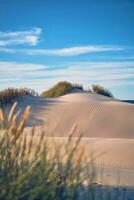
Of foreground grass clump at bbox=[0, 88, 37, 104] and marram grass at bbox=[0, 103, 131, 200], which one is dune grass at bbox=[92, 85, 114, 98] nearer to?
foreground grass clump at bbox=[0, 88, 37, 104]

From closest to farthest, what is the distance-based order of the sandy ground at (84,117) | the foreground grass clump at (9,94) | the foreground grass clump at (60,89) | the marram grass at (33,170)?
1. the marram grass at (33,170)
2. the sandy ground at (84,117)
3. the foreground grass clump at (9,94)
4. the foreground grass clump at (60,89)

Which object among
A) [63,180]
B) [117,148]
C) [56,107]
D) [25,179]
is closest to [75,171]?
[63,180]

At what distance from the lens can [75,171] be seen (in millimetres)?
5500

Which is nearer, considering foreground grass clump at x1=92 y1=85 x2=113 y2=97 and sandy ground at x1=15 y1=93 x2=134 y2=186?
sandy ground at x1=15 y1=93 x2=134 y2=186

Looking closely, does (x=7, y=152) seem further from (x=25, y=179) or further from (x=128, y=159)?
(x=128, y=159)

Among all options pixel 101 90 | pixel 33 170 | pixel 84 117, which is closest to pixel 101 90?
pixel 101 90

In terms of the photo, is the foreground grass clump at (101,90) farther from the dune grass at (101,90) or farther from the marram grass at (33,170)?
the marram grass at (33,170)

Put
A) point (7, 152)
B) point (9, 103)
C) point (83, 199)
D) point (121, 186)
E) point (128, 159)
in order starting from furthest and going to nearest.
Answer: point (9, 103), point (128, 159), point (121, 186), point (83, 199), point (7, 152)

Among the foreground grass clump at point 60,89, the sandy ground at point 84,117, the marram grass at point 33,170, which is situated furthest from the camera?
the foreground grass clump at point 60,89

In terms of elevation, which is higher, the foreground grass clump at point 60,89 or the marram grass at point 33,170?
the foreground grass clump at point 60,89

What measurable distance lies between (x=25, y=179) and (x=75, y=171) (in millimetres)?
574

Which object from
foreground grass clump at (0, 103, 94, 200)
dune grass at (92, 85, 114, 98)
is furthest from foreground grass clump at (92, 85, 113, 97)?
foreground grass clump at (0, 103, 94, 200)

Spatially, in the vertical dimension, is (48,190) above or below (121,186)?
above

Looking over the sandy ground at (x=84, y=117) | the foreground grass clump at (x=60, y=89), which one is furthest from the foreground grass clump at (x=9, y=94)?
the foreground grass clump at (x=60, y=89)
